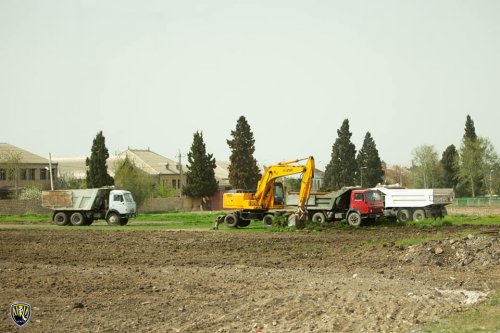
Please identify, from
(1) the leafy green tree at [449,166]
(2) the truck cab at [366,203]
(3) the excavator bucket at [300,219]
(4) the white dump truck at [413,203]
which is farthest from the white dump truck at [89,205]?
(1) the leafy green tree at [449,166]

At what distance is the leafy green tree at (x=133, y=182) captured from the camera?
79.1 meters

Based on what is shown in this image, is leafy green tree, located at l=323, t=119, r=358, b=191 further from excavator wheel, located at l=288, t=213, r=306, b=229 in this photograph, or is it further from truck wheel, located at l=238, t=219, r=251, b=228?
excavator wheel, located at l=288, t=213, r=306, b=229

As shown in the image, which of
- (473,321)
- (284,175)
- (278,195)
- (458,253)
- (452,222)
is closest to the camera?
(473,321)

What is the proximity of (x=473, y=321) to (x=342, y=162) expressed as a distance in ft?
304

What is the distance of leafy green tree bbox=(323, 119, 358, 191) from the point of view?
105m

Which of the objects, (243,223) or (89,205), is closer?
(243,223)

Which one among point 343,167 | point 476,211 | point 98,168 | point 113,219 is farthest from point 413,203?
point 343,167

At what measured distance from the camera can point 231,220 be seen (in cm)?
4225

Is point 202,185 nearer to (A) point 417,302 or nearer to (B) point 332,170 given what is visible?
(B) point 332,170

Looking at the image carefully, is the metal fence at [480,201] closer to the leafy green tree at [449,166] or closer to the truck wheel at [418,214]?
the leafy green tree at [449,166]

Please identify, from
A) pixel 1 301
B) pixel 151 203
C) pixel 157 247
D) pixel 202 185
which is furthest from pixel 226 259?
pixel 202 185

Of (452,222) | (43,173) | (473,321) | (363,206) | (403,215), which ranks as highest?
(43,173)

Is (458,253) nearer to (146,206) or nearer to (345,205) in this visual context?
(345,205)

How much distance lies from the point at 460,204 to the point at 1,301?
87.3 m
